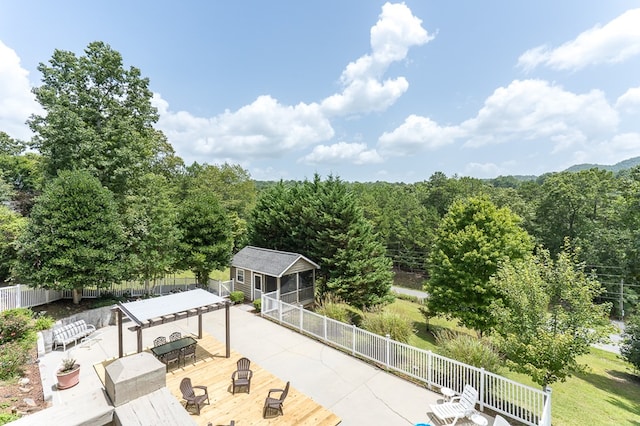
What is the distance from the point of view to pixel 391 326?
36.9ft

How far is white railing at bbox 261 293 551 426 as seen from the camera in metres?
7.43

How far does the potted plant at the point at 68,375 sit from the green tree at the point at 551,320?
12.8 m

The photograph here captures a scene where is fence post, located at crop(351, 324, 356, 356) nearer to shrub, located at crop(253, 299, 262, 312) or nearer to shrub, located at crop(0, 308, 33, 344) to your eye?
shrub, located at crop(253, 299, 262, 312)

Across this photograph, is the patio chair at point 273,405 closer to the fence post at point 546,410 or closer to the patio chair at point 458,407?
the patio chair at point 458,407

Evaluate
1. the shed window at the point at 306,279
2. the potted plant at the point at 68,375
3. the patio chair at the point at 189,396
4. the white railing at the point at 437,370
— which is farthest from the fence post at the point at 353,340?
the potted plant at the point at 68,375

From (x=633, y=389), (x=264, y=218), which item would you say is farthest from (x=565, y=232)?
(x=264, y=218)

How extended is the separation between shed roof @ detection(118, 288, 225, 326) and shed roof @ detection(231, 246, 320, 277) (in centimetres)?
570

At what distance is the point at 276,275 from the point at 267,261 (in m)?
1.94

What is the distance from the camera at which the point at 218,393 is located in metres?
8.46

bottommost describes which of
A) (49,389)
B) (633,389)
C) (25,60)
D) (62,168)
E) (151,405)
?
(633,389)

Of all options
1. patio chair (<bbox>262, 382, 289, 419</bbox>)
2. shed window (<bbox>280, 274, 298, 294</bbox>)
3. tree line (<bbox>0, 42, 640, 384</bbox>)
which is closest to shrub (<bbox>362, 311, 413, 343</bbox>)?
tree line (<bbox>0, 42, 640, 384</bbox>)

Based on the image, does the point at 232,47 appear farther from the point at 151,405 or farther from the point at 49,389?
the point at 151,405

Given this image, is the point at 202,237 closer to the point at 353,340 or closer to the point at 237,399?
the point at 353,340

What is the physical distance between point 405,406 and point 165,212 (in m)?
15.7
